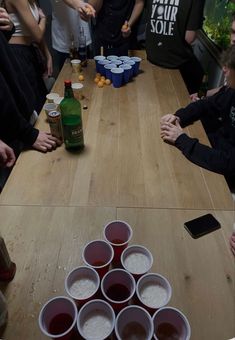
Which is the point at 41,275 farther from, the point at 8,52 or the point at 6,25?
the point at 6,25

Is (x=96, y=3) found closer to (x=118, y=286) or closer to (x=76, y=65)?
(x=76, y=65)

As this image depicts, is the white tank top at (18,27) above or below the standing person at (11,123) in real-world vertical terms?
above

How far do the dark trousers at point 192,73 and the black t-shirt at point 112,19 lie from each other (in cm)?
70

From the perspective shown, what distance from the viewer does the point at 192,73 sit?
90.7 inches

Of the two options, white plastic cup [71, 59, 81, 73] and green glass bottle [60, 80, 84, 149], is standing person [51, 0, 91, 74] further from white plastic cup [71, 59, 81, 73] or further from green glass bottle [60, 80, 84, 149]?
green glass bottle [60, 80, 84, 149]

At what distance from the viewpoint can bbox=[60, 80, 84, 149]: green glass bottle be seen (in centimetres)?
113

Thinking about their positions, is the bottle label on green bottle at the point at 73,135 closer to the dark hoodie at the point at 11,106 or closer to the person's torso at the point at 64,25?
the dark hoodie at the point at 11,106

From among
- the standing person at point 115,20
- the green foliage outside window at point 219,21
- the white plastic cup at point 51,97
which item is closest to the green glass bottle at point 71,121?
the white plastic cup at point 51,97

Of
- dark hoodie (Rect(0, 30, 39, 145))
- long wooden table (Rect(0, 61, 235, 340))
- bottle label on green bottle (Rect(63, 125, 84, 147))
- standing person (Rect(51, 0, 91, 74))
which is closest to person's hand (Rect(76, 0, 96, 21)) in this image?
standing person (Rect(51, 0, 91, 74))

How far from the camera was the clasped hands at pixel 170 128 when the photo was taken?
4.19 feet

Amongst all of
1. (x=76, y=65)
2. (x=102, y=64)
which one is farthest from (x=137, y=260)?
(x=76, y=65)

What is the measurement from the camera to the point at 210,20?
10.1ft

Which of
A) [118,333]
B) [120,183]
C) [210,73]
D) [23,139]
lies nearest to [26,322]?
[118,333]

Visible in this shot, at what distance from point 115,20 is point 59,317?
252cm
